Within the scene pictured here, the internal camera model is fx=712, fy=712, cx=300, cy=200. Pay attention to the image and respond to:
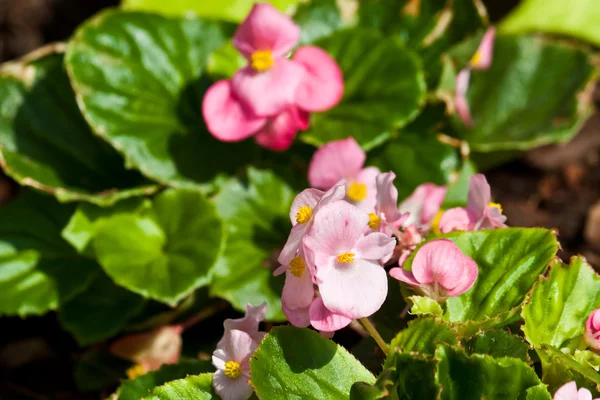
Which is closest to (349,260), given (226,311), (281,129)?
(281,129)

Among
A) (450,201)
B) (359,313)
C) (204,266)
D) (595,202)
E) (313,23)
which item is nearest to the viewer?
(359,313)

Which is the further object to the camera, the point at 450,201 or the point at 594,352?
the point at 450,201

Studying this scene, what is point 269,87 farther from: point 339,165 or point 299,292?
point 299,292

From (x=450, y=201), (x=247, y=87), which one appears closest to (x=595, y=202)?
(x=450, y=201)

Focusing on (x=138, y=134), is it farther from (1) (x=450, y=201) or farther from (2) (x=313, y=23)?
(1) (x=450, y=201)

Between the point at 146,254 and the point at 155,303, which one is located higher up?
the point at 146,254
